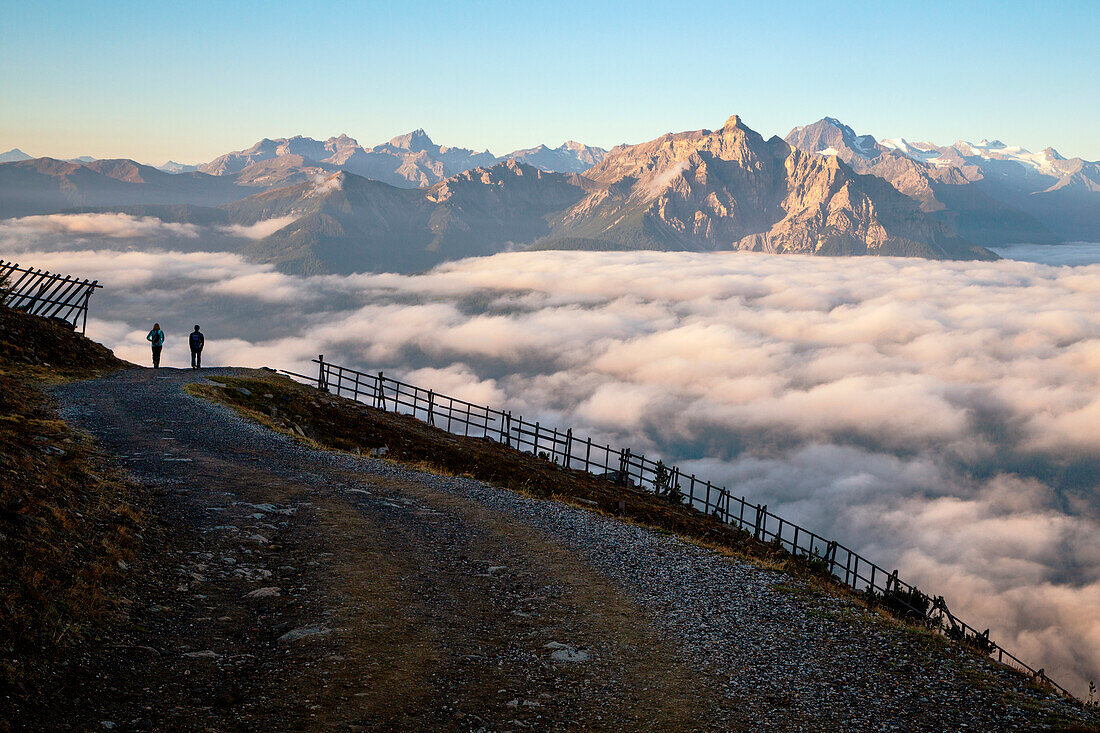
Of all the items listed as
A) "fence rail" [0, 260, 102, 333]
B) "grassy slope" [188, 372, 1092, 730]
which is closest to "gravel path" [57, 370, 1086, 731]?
"grassy slope" [188, 372, 1092, 730]

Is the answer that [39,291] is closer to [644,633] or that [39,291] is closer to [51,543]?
[51,543]

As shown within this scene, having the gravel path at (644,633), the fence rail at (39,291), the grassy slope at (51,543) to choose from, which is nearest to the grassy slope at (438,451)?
the gravel path at (644,633)

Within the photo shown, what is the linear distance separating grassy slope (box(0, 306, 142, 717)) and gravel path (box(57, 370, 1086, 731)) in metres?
2.27

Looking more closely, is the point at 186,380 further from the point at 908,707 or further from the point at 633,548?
the point at 908,707

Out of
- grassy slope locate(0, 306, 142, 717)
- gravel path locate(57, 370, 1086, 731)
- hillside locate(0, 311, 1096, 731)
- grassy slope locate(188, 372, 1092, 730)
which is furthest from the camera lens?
grassy slope locate(188, 372, 1092, 730)

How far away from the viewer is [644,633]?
12.4 metres

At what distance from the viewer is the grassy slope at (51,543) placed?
871 cm

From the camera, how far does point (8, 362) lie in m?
34.9

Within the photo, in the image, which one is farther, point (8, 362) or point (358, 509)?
point (8, 362)

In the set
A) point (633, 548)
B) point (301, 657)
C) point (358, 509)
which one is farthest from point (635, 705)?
point (358, 509)

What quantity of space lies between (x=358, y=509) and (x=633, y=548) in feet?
24.1

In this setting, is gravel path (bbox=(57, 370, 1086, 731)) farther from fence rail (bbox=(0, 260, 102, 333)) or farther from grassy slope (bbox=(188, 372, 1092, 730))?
fence rail (bbox=(0, 260, 102, 333))

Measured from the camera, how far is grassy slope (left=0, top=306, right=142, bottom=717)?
871 cm

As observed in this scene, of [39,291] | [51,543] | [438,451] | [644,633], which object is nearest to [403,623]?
[644,633]
